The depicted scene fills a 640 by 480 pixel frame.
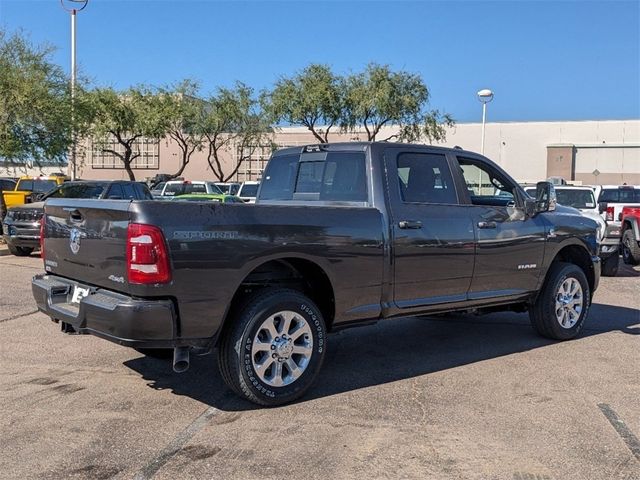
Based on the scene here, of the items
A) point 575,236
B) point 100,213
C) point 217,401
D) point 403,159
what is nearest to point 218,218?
point 100,213

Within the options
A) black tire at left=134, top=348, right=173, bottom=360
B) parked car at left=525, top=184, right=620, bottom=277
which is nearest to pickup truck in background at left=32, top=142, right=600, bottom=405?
black tire at left=134, top=348, right=173, bottom=360

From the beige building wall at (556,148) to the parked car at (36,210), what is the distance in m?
38.9

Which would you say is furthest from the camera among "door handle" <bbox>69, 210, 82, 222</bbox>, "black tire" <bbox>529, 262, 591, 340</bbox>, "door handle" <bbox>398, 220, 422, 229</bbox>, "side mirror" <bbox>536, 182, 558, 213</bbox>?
"black tire" <bbox>529, 262, 591, 340</bbox>

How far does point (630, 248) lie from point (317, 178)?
36.0ft

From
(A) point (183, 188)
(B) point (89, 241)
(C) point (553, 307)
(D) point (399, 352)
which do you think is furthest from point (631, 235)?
(A) point (183, 188)

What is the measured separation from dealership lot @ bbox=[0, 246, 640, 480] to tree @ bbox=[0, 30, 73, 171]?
41.2 feet

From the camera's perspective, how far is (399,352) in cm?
659

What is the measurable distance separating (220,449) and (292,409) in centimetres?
87

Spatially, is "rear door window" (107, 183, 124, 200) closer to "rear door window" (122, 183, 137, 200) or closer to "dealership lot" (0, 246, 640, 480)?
"rear door window" (122, 183, 137, 200)

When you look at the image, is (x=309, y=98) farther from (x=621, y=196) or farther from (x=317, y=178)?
(x=317, y=178)

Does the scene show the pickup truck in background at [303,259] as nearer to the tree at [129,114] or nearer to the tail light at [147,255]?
the tail light at [147,255]

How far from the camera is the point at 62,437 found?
4.24 m

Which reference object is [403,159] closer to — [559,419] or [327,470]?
[559,419]

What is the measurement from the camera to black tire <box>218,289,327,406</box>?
4.65 meters
